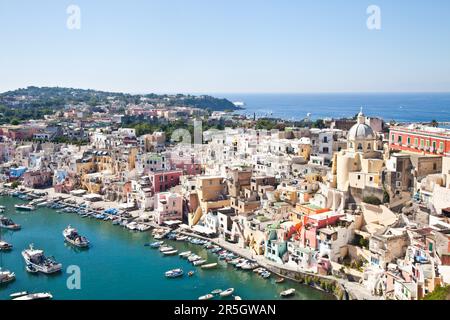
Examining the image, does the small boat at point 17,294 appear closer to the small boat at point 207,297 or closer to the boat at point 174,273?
the boat at point 174,273

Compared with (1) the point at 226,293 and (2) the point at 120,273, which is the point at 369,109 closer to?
(2) the point at 120,273

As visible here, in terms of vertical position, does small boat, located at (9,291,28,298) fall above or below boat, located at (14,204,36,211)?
below

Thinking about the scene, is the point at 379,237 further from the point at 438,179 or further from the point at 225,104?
the point at 225,104

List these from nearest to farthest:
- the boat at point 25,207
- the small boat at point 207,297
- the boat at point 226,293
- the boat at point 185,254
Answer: the small boat at point 207,297 < the boat at point 226,293 < the boat at point 185,254 < the boat at point 25,207

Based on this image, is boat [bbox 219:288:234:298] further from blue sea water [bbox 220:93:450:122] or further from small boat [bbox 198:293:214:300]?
blue sea water [bbox 220:93:450:122]

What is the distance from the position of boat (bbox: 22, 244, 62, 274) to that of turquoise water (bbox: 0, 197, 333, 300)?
5.9 inches

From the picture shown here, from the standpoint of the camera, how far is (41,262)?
1177cm

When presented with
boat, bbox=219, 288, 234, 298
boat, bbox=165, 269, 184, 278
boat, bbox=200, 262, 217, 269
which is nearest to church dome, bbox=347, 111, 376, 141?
boat, bbox=200, 262, 217, 269

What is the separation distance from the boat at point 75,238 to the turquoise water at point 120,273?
0.63 ft

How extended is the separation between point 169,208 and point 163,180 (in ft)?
7.63

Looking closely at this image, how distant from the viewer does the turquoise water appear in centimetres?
1020

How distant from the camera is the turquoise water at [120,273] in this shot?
1020 cm

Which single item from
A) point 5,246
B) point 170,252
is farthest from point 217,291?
→ point 5,246

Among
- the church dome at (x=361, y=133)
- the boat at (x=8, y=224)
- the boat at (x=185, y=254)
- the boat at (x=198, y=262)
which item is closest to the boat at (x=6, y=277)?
the boat at (x=185, y=254)
